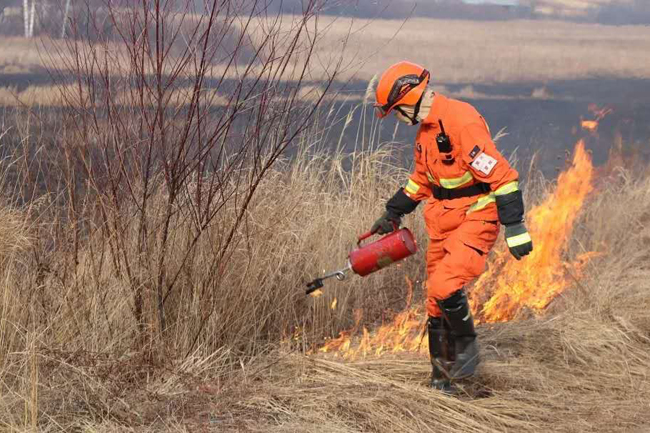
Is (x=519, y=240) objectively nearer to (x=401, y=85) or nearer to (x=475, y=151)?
(x=475, y=151)

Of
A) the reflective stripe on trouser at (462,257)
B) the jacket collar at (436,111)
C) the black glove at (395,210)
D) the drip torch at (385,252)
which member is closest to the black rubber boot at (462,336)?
the reflective stripe on trouser at (462,257)

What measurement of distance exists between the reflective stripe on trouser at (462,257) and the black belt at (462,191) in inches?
6.3

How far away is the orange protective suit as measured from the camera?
16.7 ft

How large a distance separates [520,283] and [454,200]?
8.16 feet

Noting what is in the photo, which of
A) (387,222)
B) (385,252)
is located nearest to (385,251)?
(385,252)

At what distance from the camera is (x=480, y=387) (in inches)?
221

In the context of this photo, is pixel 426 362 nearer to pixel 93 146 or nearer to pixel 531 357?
pixel 531 357

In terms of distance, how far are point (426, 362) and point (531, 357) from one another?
715 mm

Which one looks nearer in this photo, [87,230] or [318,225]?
[87,230]

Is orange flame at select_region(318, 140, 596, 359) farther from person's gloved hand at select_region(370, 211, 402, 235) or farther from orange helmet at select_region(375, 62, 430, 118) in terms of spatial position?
orange helmet at select_region(375, 62, 430, 118)

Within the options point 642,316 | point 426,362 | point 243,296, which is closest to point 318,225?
point 243,296

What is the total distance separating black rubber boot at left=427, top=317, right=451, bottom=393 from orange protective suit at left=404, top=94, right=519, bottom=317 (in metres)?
0.08

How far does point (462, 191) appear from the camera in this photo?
5.30 meters

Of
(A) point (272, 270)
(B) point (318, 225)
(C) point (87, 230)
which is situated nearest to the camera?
(C) point (87, 230)
